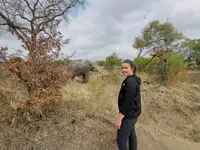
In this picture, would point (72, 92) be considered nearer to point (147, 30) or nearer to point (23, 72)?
point (23, 72)

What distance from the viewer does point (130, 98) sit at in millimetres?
2459

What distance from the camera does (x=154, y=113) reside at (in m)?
5.39

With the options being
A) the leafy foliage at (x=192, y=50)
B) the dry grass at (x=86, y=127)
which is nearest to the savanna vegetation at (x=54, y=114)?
the dry grass at (x=86, y=127)

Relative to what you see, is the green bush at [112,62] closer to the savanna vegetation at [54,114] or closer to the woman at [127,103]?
the savanna vegetation at [54,114]

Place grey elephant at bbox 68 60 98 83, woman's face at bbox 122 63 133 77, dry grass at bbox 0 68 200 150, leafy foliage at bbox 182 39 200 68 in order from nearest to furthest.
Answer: woman's face at bbox 122 63 133 77
dry grass at bbox 0 68 200 150
grey elephant at bbox 68 60 98 83
leafy foliage at bbox 182 39 200 68

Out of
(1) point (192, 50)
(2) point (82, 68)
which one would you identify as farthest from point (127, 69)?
(1) point (192, 50)

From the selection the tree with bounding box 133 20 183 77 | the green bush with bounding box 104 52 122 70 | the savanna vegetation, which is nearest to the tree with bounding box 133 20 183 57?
the tree with bounding box 133 20 183 77

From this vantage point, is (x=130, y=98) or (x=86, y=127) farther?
(x=86, y=127)

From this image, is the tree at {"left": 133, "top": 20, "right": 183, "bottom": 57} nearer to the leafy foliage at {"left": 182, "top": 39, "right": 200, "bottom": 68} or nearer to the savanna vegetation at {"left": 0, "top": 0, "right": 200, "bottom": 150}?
the leafy foliage at {"left": 182, "top": 39, "right": 200, "bottom": 68}

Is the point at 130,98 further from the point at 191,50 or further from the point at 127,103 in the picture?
the point at 191,50

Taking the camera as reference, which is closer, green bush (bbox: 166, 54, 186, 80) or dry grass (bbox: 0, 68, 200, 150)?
dry grass (bbox: 0, 68, 200, 150)

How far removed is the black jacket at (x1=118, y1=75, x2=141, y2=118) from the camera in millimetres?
2463

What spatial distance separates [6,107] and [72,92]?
1.32 metres

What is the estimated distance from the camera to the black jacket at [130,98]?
2.46m
